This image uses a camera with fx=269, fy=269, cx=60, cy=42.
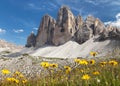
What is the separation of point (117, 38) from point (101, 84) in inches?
7202

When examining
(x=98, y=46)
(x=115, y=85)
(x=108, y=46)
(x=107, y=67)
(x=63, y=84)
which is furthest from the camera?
(x=98, y=46)

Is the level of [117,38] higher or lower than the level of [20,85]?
higher

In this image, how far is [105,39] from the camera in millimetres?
197000

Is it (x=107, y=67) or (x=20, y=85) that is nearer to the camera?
(x=20, y=85)

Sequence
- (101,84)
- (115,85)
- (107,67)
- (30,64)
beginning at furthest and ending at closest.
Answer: (30,64) < (107,67) < (101,84) < (115,85)

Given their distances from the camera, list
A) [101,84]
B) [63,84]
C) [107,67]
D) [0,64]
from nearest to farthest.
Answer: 1. [101,84]
2. [63,84]
3. [107,67]
4. [0,64]

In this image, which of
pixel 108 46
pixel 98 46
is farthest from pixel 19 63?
pixel 98 46

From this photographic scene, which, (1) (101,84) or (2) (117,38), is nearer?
(1) (101,84)

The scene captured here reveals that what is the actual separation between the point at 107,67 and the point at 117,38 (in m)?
180

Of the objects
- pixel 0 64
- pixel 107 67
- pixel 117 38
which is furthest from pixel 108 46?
pixel 107 67

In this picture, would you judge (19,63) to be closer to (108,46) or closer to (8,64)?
(8,64)

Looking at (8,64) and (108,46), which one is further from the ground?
(108,46)

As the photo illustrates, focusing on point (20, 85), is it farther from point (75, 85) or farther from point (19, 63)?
point (19, 63)

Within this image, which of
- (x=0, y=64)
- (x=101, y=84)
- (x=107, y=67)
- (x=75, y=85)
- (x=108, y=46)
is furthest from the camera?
(x=108, y=46)
